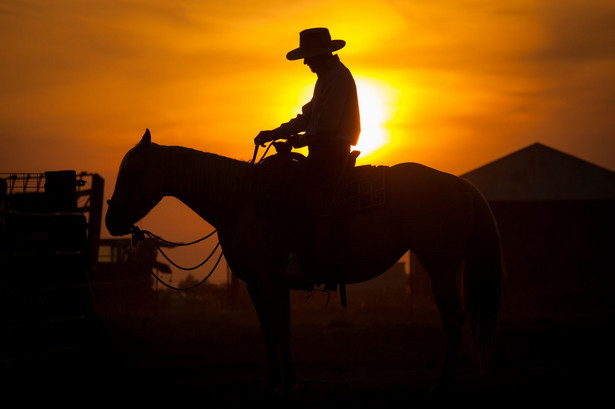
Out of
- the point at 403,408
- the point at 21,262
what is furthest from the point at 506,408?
the point at 21,262

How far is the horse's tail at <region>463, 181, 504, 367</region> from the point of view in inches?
322

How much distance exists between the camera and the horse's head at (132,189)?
777 centimetres

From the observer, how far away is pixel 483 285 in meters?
8.22

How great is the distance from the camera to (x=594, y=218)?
26672 mm

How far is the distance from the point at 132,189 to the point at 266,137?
4.98 feet

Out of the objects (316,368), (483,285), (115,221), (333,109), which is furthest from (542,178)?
(115,221)

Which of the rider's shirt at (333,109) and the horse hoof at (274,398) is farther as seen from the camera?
the rider's shirt at (333,109)

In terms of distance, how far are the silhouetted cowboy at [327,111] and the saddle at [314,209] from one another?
0.18 m

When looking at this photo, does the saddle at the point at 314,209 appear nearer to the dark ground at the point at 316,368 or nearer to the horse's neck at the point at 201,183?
the horse's neck at the point at 201,183

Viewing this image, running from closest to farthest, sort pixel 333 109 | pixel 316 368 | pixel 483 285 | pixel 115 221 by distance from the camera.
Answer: pixel 333 109 < pixel 115 221 < pixel 483 285 < pixel 316 368

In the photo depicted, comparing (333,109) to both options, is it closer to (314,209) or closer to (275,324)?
(314,209)

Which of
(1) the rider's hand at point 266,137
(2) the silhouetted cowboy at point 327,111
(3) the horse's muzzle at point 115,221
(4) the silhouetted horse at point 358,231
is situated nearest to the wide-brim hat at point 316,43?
(2) the silhouetted cowboy at point 327,111

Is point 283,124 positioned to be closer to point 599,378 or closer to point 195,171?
point 195,171

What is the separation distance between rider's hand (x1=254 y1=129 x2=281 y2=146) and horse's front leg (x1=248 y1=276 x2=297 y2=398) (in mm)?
1468
